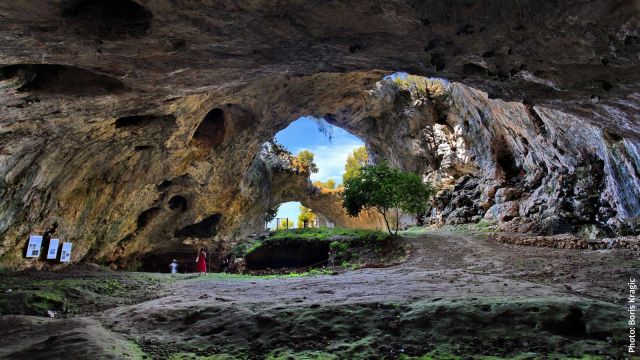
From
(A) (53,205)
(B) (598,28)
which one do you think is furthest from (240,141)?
(B) (598,28)

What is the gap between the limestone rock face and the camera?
6.23 metres

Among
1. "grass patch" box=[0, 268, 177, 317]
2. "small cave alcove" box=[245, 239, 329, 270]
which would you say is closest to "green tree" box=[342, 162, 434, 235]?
"small cave alcove" box=[245, 239, 329, 270]

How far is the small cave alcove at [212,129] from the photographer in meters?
20.4

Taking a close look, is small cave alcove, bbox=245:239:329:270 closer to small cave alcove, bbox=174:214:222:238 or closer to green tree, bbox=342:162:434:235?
green tree, bbox=342:162:434:235

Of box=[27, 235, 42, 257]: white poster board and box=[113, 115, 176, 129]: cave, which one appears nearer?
box=[27, 235, 42, 257]: white poster board

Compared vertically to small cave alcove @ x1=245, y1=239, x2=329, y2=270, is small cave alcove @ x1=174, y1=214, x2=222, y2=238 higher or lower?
higher

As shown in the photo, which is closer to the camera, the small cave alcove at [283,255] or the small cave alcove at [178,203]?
the small cave alcove at [178,203]

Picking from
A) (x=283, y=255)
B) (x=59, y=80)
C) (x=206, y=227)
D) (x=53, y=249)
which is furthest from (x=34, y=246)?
(x=206, y=227)

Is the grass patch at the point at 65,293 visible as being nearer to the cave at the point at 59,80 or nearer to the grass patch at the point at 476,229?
the cave at the point at 59,80

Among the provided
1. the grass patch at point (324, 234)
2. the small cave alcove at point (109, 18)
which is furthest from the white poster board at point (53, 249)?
the grass patch at point (324, 234)

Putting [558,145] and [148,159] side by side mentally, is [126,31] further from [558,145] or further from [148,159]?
[558,145]

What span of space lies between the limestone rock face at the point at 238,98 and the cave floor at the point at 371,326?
4.19 metres

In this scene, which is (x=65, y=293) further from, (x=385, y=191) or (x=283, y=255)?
(x=283, y=255)

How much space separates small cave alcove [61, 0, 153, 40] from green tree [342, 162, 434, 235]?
1651cm
